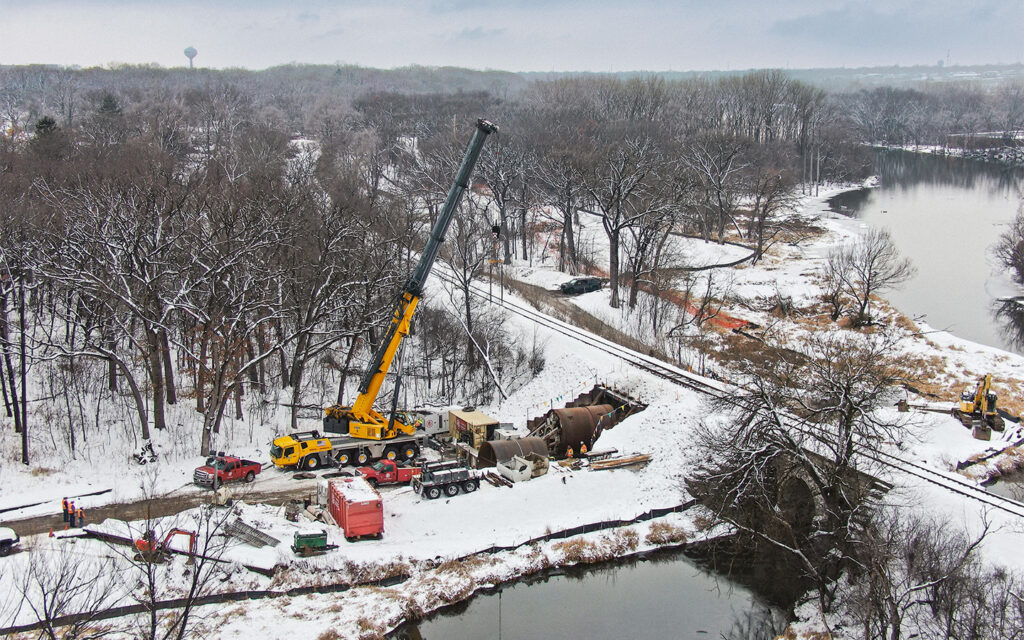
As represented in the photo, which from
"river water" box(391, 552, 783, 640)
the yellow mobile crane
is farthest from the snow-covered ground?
the yellow mobile crane

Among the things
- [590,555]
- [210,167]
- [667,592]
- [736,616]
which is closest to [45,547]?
[590,555]

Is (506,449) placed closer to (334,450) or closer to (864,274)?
(334,450)

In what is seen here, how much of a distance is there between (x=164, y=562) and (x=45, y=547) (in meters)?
3.50

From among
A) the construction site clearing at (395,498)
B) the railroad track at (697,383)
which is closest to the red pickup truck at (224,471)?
the construction site clearing at (395,498)

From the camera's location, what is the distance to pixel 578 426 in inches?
1304

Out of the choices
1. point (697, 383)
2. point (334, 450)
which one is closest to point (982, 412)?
point (697, 383)

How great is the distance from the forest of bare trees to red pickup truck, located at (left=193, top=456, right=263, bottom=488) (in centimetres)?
280

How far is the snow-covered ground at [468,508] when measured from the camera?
22.0 metres

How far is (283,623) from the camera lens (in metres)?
20.9

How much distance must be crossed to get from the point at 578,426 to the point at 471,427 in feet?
14.5

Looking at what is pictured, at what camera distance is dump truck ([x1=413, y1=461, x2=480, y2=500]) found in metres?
27.6

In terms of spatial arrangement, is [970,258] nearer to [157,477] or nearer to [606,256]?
[606,256]

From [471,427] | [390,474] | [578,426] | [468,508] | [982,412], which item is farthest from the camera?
[578,426]

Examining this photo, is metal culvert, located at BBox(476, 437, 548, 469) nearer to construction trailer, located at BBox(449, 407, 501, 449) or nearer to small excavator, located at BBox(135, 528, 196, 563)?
construction trailer, located at BBox(449, 407, 501, 449)
